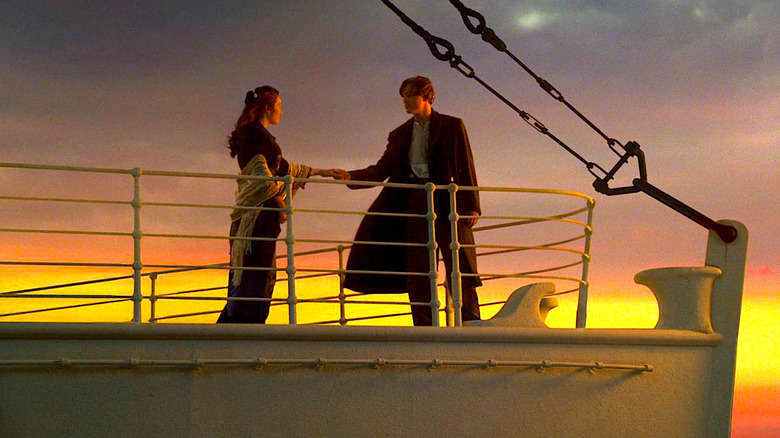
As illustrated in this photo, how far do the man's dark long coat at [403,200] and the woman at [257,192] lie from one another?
413 millimetres

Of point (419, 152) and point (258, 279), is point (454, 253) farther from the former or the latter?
point (258, 279)

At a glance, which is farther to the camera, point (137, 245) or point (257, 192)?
point (257, 192)

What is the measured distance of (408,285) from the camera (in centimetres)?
759

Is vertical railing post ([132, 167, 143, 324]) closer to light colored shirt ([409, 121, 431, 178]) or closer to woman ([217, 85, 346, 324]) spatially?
woman ([217, 85, 346, 324])

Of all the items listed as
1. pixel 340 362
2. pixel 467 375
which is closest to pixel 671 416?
pixel 467 375

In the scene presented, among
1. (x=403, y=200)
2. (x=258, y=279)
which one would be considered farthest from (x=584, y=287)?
(x=258, y=279)

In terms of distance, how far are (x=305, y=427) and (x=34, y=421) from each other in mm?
1410

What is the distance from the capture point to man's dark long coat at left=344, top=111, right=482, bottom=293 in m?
7.64

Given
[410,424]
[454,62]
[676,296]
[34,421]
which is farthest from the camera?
[454,62]

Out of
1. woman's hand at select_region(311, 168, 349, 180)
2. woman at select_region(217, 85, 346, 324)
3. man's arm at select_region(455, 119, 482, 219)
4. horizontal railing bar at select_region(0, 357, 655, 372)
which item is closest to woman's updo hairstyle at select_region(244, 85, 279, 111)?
woman at select_region(217, 85, 346, 324)

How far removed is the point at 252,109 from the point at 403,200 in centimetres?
120

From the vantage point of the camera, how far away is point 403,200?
784cm

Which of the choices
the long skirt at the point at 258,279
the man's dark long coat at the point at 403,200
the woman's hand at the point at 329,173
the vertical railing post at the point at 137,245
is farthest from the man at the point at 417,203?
the vertical railing post at the point at 137,245

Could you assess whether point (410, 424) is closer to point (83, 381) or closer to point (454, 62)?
point (83, 381)
